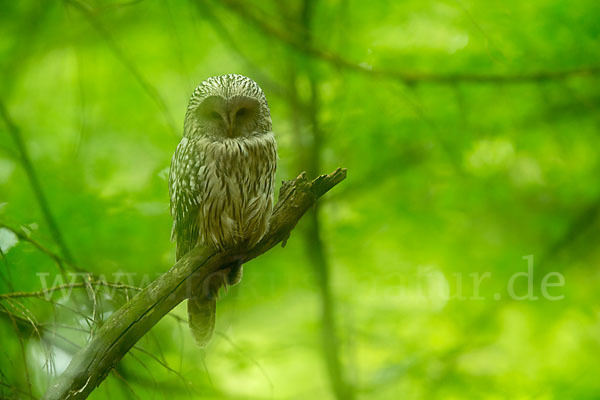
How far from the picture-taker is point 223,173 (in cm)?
95

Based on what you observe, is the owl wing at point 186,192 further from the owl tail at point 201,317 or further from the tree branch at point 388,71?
the tree branch at point 388,71

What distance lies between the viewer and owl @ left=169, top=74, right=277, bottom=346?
0.91 m

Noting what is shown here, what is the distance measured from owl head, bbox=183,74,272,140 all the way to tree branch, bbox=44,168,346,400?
13 centimetres

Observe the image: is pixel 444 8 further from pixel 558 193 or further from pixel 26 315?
pixel 26 315

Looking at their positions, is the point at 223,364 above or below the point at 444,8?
below

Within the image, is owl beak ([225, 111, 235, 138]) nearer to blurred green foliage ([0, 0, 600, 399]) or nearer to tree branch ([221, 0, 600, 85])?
blurred green foliage ([0, 0, 600, 399])

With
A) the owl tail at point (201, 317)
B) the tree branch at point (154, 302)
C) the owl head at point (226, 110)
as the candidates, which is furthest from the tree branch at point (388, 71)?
the owl tail at point (201, 317)

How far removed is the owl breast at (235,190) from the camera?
0.93m

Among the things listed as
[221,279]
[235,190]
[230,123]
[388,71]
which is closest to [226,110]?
[230,123]

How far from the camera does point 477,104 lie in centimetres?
173

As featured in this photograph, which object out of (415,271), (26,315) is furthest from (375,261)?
(26,315)

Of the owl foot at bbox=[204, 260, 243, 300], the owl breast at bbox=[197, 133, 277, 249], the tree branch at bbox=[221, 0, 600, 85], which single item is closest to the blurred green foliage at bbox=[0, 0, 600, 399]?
the tree branch at bbox=[221, 0, 600, 85]

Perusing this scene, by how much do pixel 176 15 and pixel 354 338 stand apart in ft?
3.74

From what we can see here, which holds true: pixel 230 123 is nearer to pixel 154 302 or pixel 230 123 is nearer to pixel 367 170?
pixel 154 302
